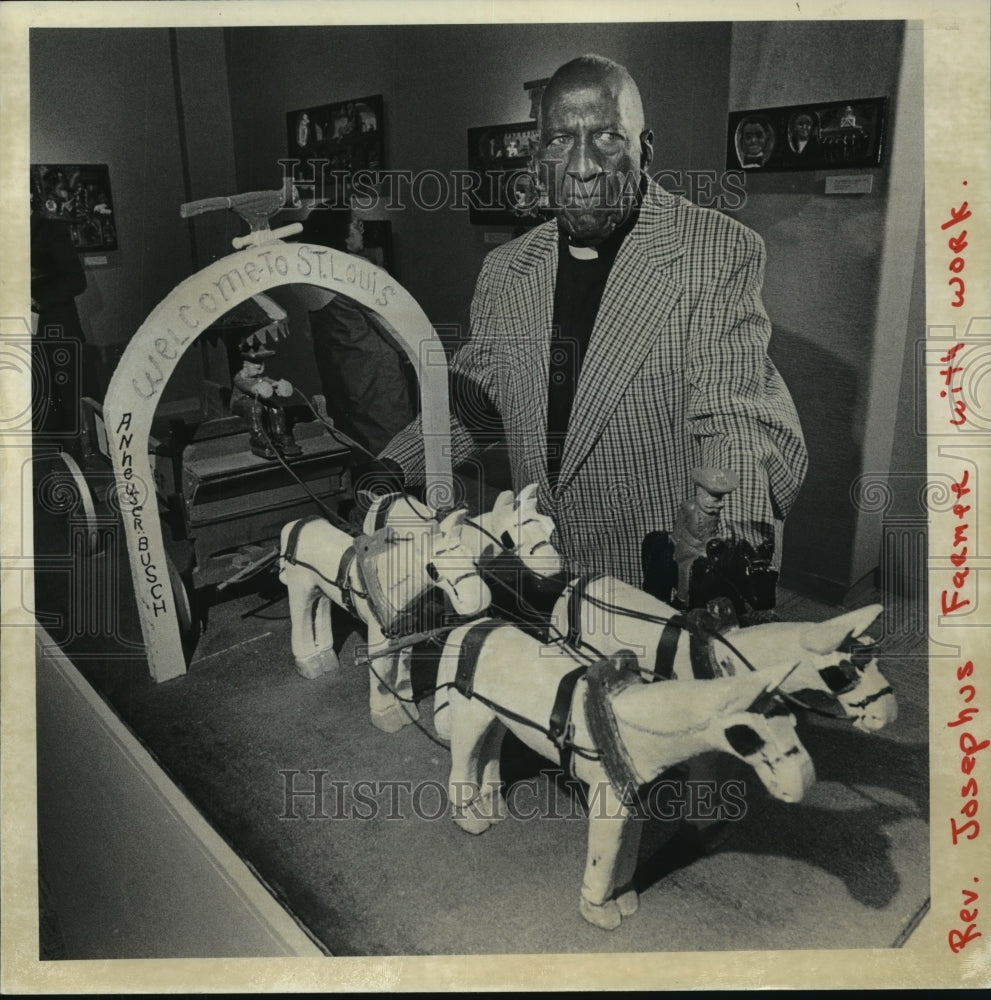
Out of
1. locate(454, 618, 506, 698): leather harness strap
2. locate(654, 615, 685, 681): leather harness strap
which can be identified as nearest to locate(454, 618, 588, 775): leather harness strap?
locate(454, 618, 506, 698): leather harness strap

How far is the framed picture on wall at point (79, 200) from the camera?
1.55 m

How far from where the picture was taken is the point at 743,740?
105 cm

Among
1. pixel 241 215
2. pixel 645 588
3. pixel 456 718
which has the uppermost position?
pixel 241 215

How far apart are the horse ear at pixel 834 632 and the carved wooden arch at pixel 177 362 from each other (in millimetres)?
739

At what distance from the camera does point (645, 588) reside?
1.51 meters

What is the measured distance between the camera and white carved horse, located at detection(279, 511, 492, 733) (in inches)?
52.2

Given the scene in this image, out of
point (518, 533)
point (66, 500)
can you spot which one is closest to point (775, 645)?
point (518, 533)

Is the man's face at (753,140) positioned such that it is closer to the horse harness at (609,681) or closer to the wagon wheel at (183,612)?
the horse harness at (609,681)

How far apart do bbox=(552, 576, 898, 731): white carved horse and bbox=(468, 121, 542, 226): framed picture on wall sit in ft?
2.23

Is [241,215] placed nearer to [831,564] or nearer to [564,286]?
[564,286]

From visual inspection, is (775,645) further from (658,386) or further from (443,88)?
(443,88)

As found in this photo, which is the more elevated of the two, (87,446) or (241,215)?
(241,215)

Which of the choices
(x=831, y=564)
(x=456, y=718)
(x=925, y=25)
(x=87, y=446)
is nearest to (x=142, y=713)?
(x=87, y=446)

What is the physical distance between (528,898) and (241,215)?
3.83 feet
